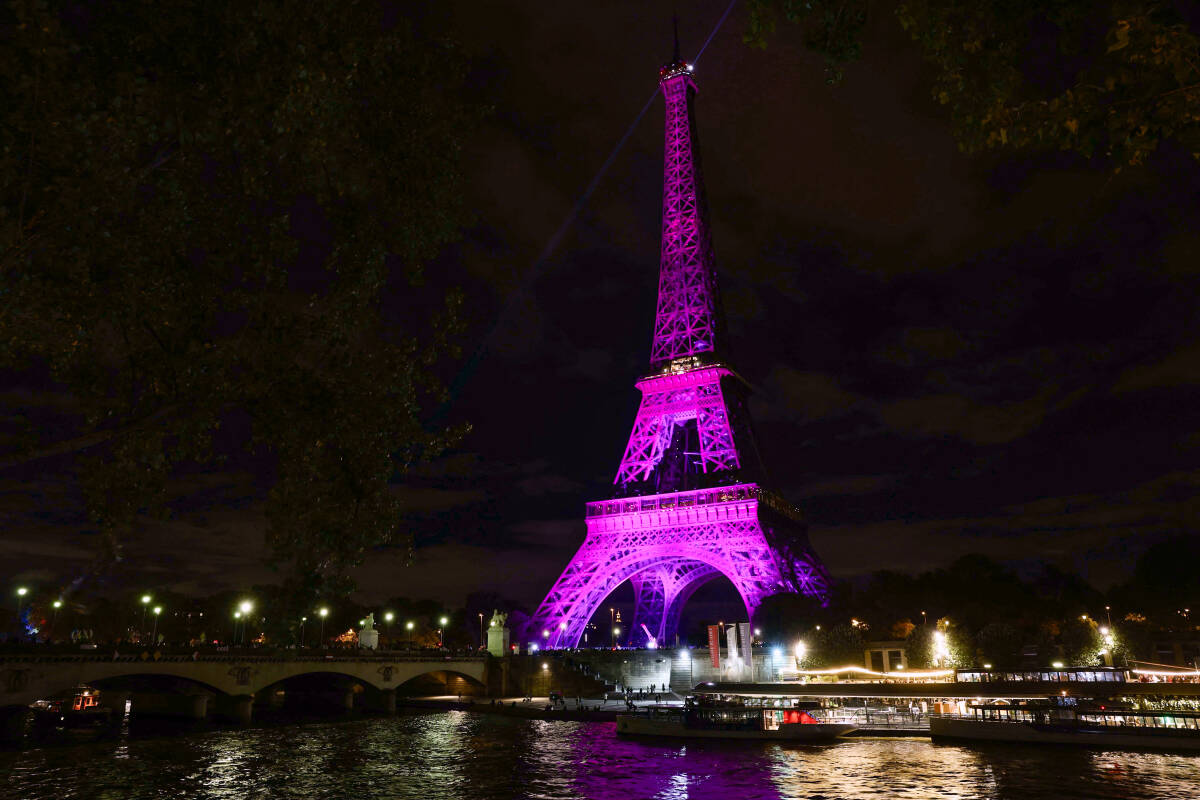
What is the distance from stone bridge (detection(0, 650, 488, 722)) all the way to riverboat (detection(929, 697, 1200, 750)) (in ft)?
145

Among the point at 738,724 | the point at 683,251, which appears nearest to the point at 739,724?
the point at 738,724

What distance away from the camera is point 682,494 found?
71938 millimetres

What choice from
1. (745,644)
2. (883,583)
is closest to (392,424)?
(745,644)

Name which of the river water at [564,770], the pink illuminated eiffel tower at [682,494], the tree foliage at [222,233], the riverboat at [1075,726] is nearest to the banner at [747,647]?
the pink illuminated eiffel tower at [682,494]

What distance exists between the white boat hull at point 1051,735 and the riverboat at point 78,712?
59.9 m

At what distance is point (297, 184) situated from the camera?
1454 cm

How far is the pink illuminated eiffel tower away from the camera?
2682 inches

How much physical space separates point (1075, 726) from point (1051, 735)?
5.04 ft

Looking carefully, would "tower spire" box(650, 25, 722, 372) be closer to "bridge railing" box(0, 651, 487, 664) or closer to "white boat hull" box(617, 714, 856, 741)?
"bridge railing" box(0, 651, 487, 664)

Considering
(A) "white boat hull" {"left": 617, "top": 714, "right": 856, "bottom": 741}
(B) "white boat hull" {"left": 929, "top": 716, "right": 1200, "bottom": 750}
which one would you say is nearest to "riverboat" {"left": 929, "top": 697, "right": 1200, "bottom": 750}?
(B) "white boat hull" {"left": 929, "top": 716, "right": 1200, "bottom": 750}

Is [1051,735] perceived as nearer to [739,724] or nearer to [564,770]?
[739,724]

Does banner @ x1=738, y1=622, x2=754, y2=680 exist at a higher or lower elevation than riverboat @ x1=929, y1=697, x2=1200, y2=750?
higher

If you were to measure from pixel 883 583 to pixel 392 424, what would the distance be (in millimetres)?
119553

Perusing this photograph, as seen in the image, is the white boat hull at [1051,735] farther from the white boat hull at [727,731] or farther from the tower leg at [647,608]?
the tower leg at [647,608]
